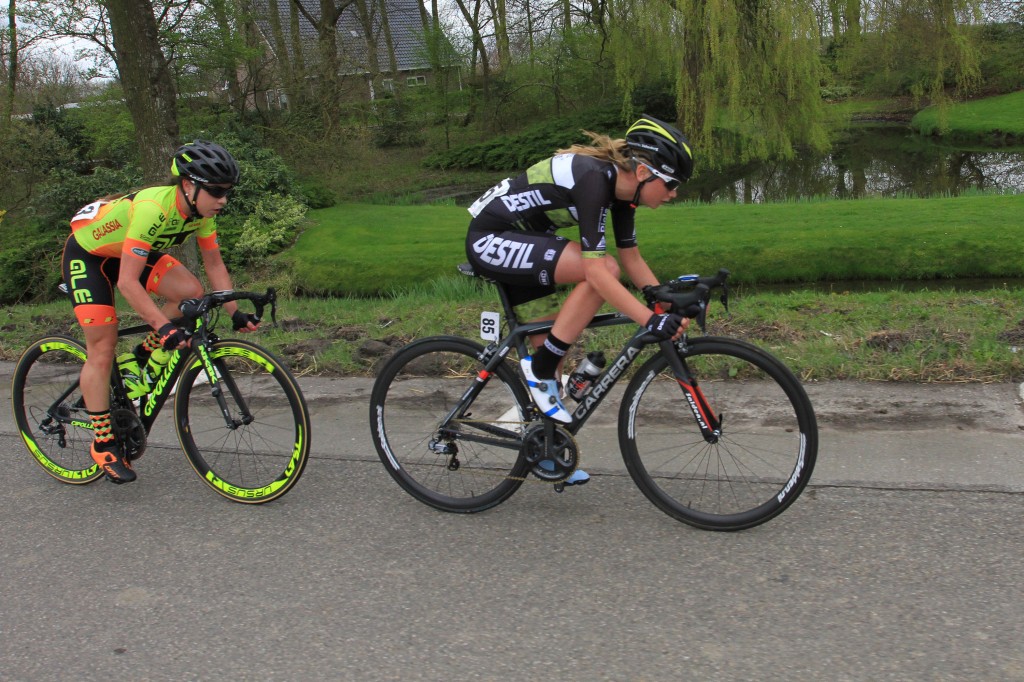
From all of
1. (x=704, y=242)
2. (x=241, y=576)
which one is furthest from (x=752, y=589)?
(x=704, y=242)

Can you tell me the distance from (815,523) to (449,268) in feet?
28.1

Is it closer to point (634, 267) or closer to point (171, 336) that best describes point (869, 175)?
point (634, 267)

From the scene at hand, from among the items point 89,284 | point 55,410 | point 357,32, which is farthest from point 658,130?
point 357,32

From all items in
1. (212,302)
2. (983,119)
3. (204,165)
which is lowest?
(212,302)

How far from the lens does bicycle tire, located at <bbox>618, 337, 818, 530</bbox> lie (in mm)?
3398

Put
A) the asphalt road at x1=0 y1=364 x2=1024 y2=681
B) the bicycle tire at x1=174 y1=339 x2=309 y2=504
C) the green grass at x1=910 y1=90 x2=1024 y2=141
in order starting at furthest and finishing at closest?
the green grass at x1=910 y1=90 x2=1024 y2=141 < the bicycle tire at x1=174 y1=339 x2=309 y2=504 < the asphalt road at x1=0 y1=364 x2=1024 y2=681

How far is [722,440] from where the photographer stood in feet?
12.4

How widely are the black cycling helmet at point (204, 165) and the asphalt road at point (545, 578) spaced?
1.60 m

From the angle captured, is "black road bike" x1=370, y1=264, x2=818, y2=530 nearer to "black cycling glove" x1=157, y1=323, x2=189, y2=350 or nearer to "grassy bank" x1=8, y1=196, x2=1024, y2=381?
"black cycling glove" x1=157, y1=323, x2=189, y2=350

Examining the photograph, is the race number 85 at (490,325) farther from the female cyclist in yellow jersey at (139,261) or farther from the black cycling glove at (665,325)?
the female cyclist in yellow jersey at (139,261)

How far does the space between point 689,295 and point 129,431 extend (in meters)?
3.04

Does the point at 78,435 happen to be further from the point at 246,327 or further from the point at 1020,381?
the point at 1020,381

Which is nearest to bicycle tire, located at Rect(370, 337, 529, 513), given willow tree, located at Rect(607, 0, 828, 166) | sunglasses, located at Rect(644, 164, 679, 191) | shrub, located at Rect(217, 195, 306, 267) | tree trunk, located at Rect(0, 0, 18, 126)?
sunglasses, located at Rect(644, 164, 679, 191)

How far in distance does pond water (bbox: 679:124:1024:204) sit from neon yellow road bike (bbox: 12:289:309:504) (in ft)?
41.6
